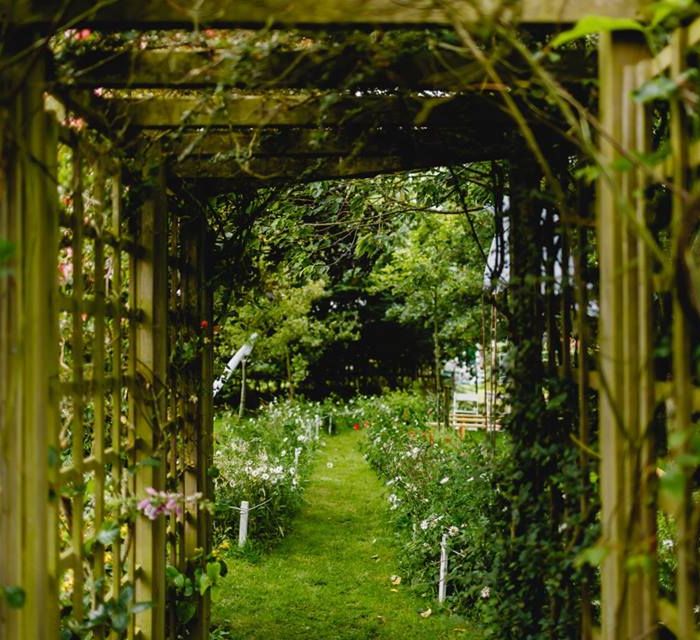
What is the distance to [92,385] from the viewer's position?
8.50ft

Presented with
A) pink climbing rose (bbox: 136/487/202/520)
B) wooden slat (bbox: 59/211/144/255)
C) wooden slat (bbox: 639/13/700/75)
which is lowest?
pink climbing rose (bbox: 136/487/202/520)

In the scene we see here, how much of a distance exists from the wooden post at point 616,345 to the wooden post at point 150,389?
1.81 metres

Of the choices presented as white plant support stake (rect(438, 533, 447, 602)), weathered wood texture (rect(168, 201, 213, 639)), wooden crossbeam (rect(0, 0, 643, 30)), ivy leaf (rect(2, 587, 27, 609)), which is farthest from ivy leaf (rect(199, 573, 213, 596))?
wooden crossbeam (rect(0, 0, 643, 30))

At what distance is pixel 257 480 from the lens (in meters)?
7.34

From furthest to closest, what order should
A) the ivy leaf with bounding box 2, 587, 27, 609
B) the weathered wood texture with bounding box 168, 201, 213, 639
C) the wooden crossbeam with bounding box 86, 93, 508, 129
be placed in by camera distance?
the weathered wood texture with bounding box 168, 201, 213, 639 < the wooden crossbeam with bounding box 86, 93, 508, 129 < the ivy leaf with bounding box 2, 587, 27, 609

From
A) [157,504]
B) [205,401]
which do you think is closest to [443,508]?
[205,401]

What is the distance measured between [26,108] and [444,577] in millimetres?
4203

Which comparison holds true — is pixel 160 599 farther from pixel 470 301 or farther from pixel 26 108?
pixel 470 301

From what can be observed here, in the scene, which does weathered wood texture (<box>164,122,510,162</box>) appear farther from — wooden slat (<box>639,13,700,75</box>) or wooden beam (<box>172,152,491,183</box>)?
wooden slat (<box>639,13,700,75</box>)

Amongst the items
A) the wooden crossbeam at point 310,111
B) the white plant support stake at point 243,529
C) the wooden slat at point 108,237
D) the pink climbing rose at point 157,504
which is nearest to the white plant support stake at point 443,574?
the white plant support stake at point 243,529

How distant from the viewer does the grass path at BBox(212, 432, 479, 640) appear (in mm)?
4961

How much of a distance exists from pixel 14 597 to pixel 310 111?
1899 mm

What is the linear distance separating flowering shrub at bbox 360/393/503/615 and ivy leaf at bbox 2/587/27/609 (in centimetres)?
185

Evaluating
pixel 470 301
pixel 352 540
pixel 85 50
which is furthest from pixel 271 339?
pixel 85 50
